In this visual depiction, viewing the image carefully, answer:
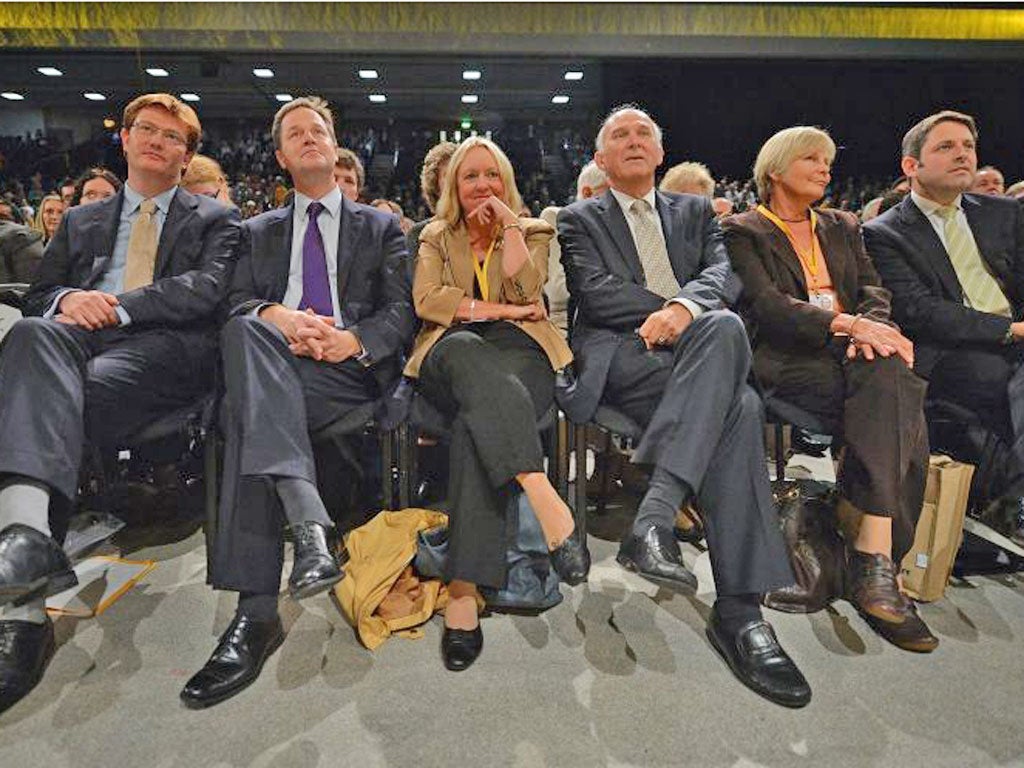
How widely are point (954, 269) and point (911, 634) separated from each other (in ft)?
4.18

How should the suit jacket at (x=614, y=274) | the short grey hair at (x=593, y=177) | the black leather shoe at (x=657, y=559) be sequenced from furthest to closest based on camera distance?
the short grey hair at (x=593, y=177), the suit jacket at (x=614, y=274), the black leather shoe at (x=657, y=559)

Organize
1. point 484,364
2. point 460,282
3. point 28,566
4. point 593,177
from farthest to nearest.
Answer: point 593,177 < point 460,282 < point 484,364 < point 28,566

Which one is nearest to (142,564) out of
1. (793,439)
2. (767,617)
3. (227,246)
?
(227,246)

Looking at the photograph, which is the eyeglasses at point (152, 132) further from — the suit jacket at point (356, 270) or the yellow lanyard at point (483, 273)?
the yellow lanyard at point (483, 273)

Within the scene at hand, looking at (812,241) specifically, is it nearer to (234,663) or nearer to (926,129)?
(926,129)

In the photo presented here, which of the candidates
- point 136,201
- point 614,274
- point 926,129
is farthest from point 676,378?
point 136,201

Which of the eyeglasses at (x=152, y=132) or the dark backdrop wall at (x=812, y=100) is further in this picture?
the dark backdrop wall at (x=812, y=100)

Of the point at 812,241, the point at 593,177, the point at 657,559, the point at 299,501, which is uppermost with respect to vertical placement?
the point at 593,177

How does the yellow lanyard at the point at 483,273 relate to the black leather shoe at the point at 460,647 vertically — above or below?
above

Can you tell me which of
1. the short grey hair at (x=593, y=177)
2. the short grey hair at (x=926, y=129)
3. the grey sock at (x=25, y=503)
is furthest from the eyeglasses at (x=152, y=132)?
the short grey hair at (x=926, y=129)

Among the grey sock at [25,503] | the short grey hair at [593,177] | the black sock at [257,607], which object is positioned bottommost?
the black sock at [257,607]

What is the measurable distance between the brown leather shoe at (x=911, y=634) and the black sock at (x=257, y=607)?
1.50 m

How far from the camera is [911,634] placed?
5.64 feet

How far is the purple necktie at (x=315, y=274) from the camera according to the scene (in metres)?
2.19
